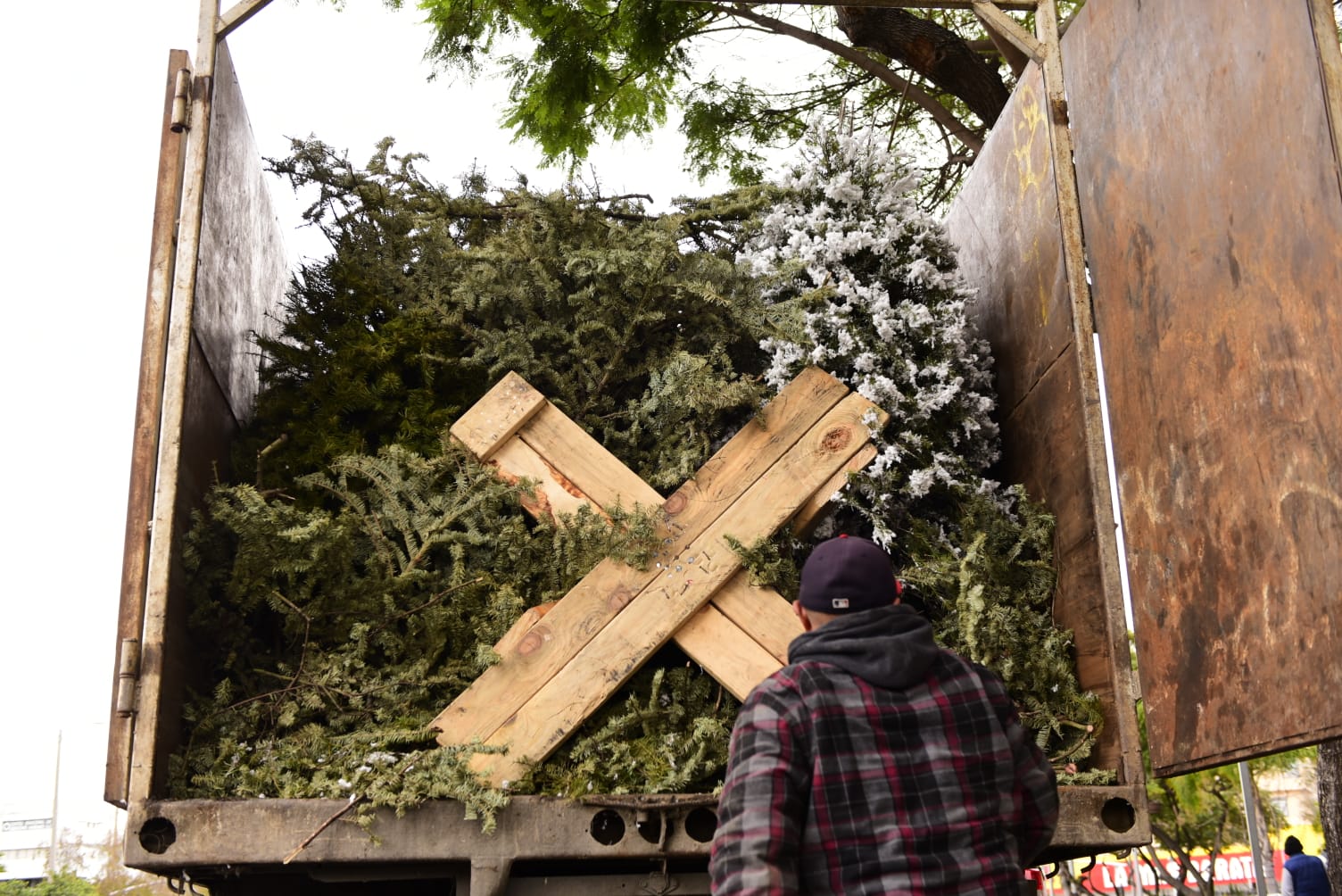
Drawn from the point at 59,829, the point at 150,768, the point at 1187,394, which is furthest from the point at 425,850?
the point at 59,829

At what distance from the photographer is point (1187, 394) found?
2.79 m

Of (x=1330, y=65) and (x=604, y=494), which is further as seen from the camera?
(x=604, y=494)

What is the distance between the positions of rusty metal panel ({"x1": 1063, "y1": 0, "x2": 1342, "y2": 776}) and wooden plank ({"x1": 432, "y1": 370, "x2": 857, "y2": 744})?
36.7 inches

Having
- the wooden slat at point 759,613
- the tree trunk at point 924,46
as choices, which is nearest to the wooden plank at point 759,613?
the wooden slat at point 759,613

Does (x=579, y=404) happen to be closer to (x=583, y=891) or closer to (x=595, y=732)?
(x=595, y=732)

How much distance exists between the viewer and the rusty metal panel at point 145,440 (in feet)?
9.11

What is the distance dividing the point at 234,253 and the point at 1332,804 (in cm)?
594

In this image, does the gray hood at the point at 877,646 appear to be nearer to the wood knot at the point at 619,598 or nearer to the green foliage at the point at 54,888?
the wood knot at the point at 619,598

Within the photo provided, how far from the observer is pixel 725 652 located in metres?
3.23

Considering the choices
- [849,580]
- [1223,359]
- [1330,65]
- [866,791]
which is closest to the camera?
[866,791]

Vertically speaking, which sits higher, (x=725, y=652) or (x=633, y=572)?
(x=633, y=572)

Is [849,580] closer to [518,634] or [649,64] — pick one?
[518,634]

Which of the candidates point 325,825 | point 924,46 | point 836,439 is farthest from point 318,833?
point 924,46

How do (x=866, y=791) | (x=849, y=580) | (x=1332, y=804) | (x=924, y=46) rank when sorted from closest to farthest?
1. (x=866, y=791)
2. (x=849, y=580)
3. (x=1332, y=804)
4. (x=924, y=46)
